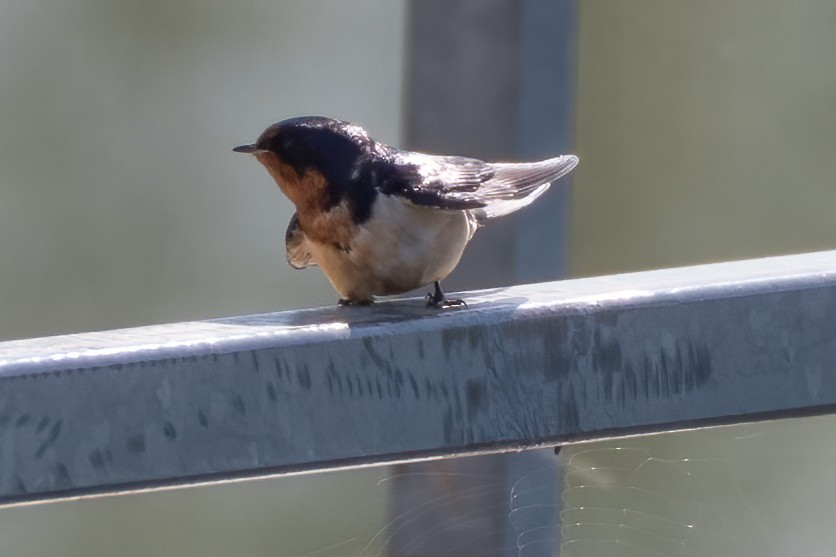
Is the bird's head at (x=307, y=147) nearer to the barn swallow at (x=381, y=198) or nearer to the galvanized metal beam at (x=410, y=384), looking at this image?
the barn swallow at (x=381, y=198)

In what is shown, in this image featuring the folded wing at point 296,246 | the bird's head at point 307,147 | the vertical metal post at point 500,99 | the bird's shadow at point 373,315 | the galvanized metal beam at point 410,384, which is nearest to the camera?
the galvanized metal beam at point 410,384

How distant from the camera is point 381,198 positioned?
5.98ft

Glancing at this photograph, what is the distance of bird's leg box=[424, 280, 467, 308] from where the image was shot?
1194 millimetres

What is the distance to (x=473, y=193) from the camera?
1840mm

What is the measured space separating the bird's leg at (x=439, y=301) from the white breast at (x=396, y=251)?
1.9 inches

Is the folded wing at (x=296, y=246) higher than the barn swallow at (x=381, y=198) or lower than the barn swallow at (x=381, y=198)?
lower

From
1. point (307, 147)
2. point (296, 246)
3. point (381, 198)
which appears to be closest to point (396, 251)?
point (381, 198)

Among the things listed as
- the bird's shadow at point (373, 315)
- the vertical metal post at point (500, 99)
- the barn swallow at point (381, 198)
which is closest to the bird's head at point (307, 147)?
the barn swallow at point (381, 198)

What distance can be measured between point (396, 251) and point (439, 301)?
45 centimetres

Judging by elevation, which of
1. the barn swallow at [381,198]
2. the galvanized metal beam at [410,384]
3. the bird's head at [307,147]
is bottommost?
the galvanized metal beam at [410,384]

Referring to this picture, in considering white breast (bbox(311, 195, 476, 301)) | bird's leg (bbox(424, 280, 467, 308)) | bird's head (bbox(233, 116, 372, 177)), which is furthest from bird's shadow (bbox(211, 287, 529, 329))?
bird's head (bbox(233, 116, 372, 177))

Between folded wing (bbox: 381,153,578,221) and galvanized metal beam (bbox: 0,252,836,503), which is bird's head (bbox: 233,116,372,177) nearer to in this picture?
folded wing (bbox: 381,153,578,221)

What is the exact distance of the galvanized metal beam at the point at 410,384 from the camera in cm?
Answer: 86

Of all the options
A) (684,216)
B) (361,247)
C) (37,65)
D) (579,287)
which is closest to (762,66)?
(684,216)
